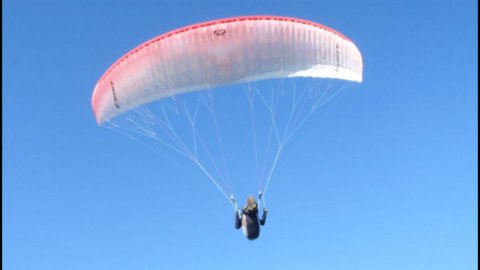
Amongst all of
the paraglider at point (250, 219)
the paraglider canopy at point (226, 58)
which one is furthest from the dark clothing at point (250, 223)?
the paraglider canopy at point (226, 58)

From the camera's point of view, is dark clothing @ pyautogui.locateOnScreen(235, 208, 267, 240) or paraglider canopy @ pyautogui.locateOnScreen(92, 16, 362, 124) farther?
dark clothing @ pyautogui.locateOnScreen(235, 208, 267, 240)

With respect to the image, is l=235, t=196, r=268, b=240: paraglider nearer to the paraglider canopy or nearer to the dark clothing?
the dark clothing

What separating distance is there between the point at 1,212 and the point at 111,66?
20.5ft

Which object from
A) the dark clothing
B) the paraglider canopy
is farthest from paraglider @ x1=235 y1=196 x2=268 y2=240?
the paraglider canopy

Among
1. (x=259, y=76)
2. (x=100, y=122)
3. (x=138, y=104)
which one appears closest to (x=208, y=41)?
(x=259, y=76)

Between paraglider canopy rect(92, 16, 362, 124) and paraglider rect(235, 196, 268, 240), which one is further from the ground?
paraglider canopy rect(92, 16, 362, 124)

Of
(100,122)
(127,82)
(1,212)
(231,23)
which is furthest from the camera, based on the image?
(100,122)

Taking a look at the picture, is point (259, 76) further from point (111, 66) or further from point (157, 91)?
point (111, 66)

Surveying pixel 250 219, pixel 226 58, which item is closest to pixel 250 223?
pixel 250 219

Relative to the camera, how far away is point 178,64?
17938 mm

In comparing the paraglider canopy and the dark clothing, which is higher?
the paraglider canopy

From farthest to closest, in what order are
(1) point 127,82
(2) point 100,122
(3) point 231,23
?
(2) point 100,122, (1) point 127,82, (3) point 231,23

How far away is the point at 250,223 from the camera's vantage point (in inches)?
704

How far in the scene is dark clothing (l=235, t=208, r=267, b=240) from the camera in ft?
58.6
